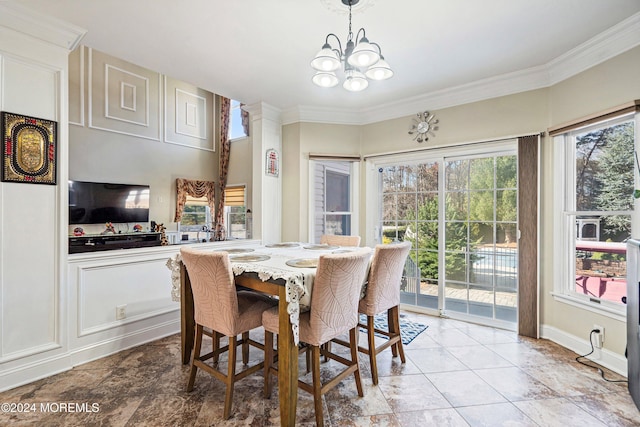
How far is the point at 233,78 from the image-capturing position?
324 cm

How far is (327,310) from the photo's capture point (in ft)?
6.08

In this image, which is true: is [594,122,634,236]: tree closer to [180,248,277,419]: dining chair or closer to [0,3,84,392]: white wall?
[180,248,277,419]: dining chair

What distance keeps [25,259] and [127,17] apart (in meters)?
1.87

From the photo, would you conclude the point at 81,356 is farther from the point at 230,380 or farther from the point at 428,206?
the point at 428,206

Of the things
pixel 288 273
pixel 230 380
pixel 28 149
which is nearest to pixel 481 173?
pixel 288 273

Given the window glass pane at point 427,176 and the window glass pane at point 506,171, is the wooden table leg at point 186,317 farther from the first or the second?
the window glass pane at point 506,171

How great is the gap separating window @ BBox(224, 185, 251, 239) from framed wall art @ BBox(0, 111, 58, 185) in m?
4.38

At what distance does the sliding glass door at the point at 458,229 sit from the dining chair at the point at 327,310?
2106mm

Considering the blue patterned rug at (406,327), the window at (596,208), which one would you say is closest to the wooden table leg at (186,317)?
the blue patterned rug at (406,327)

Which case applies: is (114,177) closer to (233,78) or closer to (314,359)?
(233,78)

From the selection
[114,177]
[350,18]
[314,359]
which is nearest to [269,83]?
[350,18]

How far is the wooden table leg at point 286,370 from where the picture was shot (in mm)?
1737

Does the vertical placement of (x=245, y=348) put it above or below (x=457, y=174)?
below

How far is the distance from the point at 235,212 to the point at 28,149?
4.71 metres
